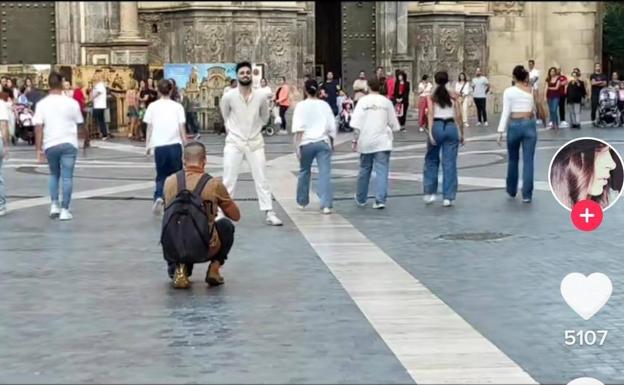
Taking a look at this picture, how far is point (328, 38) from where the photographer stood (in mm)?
38688

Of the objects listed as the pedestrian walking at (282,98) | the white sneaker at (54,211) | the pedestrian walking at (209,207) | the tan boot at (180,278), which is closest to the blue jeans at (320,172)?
the white sneaker at (54,211)

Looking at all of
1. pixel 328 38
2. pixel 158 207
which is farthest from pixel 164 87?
pixel 328 38

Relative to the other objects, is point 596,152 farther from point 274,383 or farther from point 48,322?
point 48,322

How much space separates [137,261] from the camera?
1123cm

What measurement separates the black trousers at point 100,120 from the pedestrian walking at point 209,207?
839 inches

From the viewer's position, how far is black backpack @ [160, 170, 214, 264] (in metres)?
9.50

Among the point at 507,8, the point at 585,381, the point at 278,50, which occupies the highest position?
the point at 507,8

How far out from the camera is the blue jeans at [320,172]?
14.6 m

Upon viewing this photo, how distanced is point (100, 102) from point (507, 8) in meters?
15.2

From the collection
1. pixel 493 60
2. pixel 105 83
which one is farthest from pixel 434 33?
pixel 105 83

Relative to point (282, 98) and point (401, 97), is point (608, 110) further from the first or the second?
point (282, 98)

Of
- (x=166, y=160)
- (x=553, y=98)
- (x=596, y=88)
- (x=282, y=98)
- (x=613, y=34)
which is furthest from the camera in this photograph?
(x=613, y=34)

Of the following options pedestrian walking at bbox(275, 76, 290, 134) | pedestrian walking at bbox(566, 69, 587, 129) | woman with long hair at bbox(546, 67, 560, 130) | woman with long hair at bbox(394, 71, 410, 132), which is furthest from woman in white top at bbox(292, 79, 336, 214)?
woman with long hair at bbox(394, 71, 410, 132)

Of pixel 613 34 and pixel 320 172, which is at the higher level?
pixel 613 34
